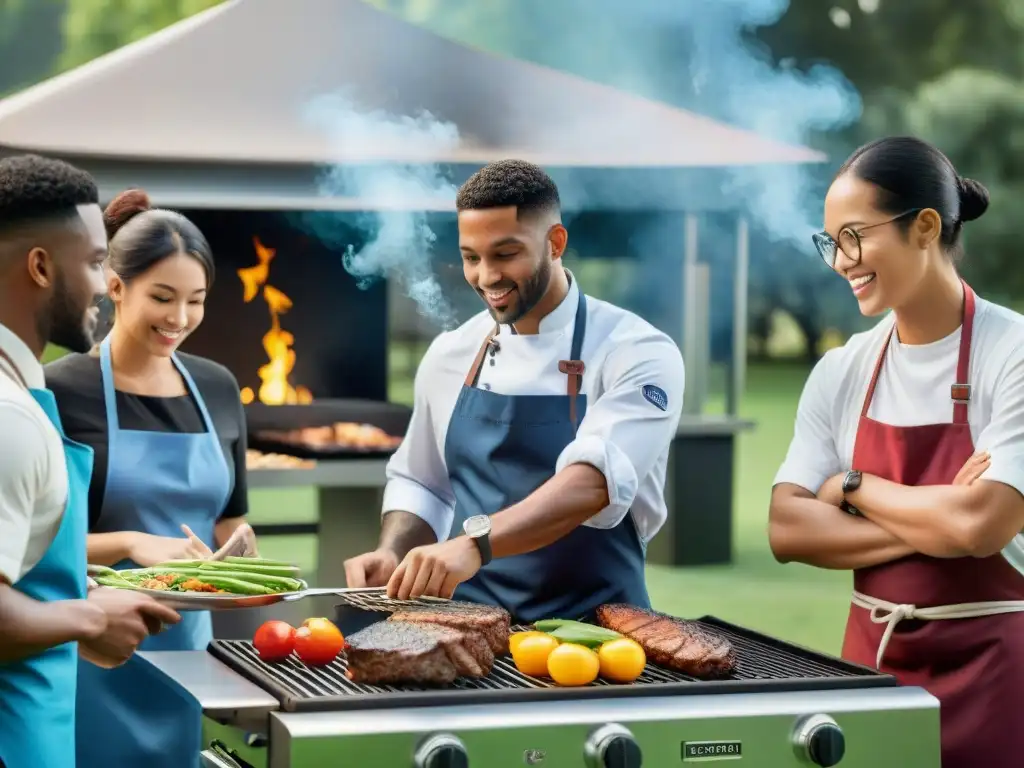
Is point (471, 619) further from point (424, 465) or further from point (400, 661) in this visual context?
Answer: point (424, 465)

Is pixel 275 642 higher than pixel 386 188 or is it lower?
lower

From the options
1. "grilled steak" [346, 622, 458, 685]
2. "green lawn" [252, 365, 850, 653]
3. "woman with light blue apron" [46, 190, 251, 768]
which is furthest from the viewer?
"green lawn" [252, 365, 850, 653]

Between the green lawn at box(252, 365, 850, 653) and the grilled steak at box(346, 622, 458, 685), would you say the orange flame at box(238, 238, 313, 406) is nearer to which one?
the green lawn at box(252, 365, 850, 653)

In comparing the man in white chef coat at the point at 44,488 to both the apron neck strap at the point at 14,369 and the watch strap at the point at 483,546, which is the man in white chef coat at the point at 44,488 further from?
the watch strap at the point at 483,546

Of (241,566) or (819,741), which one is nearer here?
(819,741)

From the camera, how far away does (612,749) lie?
2309mm

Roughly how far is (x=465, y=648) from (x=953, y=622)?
1.00 meters

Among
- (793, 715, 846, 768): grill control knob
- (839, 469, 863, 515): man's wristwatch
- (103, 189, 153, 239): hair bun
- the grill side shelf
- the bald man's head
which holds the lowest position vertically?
(793, 715, 846, 768): grill control knob

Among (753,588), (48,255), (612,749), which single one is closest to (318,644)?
(612,749)

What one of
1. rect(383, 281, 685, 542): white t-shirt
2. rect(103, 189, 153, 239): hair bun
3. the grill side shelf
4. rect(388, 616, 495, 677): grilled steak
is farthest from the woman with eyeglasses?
rect(103, 189, 153, 239): hair bun

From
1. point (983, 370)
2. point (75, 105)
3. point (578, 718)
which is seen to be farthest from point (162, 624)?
point (75, 105)

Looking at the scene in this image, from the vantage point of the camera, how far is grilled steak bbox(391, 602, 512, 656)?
8.54ft

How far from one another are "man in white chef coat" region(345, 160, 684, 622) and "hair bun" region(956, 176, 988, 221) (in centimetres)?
68

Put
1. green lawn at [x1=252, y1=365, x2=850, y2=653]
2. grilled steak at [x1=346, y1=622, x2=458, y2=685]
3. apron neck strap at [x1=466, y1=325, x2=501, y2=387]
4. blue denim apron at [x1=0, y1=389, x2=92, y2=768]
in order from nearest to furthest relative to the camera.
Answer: blue denim apron at [x1=0, y1=389, x2=92, y2=768]
grilled steak at [x1=346, y1=622, x2=458, y2=685]
apron neck strap at [x1=466, y1=325, x2=501, y2=387]
green lawn at [x1=252, y1=365, x2=850, y2=653]
